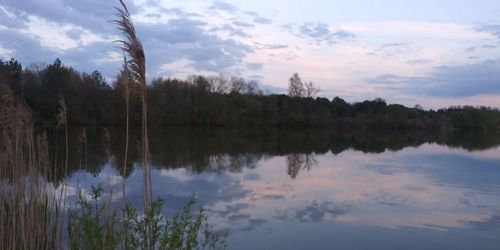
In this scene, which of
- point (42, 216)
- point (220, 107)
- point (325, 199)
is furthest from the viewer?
point (220, 107)

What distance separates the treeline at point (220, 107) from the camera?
157ft

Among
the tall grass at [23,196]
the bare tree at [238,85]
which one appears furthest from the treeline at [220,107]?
the tall grass at [23,196]

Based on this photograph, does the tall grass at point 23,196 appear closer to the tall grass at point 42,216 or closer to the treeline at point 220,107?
the tall grass at point 42,216

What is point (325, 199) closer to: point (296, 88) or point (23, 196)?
point (23, 196)

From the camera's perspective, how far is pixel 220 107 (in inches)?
2613

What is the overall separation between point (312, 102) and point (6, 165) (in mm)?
74753

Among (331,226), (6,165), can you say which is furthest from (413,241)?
(6,165)

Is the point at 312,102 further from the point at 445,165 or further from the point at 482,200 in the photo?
the point at 482,200

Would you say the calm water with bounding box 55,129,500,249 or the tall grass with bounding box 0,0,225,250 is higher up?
Result: the tall grass with bounding box 0,0,225,250

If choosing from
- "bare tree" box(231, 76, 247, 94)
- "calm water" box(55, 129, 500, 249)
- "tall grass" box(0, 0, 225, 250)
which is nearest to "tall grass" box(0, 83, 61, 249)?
"tall grass" box(0, 0, 225, 250)

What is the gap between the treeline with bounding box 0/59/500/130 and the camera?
1890 inches

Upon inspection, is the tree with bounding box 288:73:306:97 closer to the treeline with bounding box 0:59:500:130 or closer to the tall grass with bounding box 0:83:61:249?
the treeline with bounding box 0:59:500:130

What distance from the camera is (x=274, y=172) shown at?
57.8ft

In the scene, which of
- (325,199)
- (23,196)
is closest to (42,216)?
(23,196)
